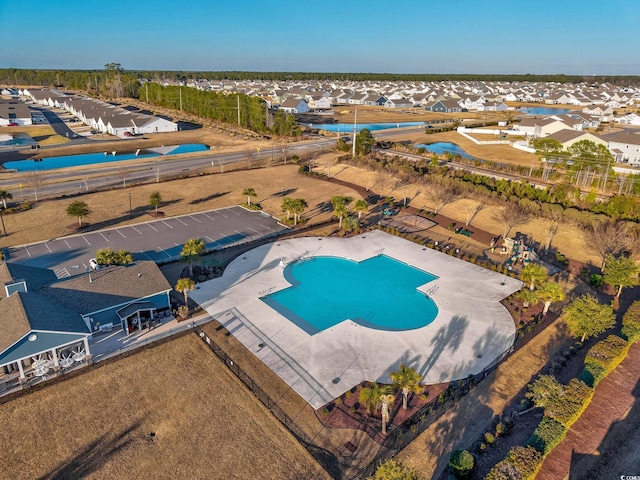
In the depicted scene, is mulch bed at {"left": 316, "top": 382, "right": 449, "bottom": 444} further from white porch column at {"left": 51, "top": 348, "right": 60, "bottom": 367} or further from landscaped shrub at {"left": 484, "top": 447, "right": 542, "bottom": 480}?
white porch column at {"left": 51, "top": 348, "right": 60, "bottom": 367}

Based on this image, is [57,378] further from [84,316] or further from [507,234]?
[507,234]

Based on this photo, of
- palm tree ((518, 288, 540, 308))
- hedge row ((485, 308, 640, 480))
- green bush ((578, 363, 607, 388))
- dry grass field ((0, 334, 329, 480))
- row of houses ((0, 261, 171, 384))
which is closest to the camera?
hedge row ((485, 308, 640, 480))

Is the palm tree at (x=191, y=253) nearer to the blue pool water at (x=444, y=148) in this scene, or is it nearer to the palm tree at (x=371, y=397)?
the palm tree at (x=371, y=397)

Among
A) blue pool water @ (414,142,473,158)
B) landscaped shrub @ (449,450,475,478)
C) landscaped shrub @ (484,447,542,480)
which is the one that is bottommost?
landscaped shrub @ (449,450,475,478)

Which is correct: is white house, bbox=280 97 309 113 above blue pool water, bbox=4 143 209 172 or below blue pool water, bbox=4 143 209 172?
above

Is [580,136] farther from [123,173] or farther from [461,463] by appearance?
[123,173]

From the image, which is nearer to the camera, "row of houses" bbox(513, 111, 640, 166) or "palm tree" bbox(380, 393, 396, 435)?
"palm tree" bbox(380, 393, 396, 435)

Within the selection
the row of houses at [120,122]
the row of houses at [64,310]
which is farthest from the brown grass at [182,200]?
the row of houses at [120,122]

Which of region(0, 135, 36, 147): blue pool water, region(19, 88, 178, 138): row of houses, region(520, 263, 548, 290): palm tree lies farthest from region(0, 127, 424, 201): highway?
region(520, 263, 548, 290): palm tree
